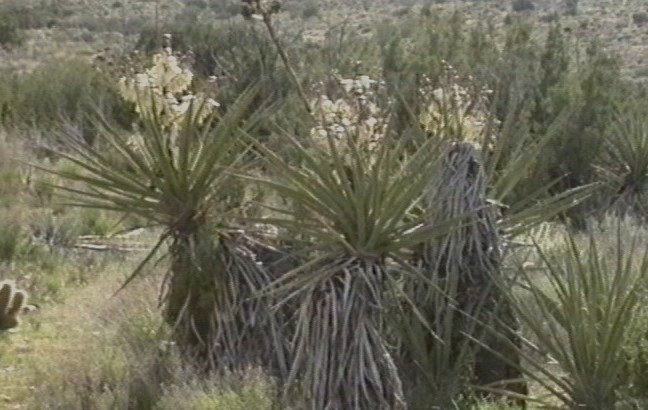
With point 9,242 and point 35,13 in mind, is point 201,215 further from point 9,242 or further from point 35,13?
point 35,13

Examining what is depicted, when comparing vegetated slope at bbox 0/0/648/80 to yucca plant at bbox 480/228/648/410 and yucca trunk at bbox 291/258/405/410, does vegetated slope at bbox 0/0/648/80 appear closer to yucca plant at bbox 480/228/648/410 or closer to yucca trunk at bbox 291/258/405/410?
yucca plant at bbox 480/228/648/410

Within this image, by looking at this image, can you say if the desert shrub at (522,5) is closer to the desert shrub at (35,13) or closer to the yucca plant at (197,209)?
the desert shrub at (35,13)

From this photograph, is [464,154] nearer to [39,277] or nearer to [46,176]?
[39,277]

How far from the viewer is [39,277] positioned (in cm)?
1090

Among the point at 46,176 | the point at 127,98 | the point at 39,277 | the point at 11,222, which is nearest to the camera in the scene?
the point at 127,98

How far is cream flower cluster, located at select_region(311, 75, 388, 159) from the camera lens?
21.1 feet

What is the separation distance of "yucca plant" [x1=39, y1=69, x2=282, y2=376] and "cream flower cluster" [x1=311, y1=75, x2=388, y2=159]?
453 millimetres

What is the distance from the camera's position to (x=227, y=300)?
716 centimetres

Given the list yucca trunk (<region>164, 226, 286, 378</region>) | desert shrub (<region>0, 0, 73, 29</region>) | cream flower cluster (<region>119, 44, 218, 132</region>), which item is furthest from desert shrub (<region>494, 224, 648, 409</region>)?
desert shrub (<region>0, 0, 73, 29</region>)

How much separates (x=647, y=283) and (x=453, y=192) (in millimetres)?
1120

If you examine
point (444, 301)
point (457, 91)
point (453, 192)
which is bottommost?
point (444, 301)

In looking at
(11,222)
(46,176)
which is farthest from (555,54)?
(11,222)

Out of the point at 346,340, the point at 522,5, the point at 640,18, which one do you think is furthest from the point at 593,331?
the point at 522,5

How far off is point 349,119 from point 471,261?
1.06 metres
